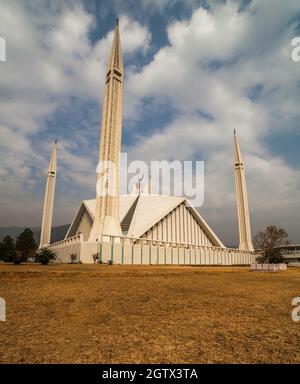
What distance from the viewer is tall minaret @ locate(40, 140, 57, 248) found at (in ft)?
208

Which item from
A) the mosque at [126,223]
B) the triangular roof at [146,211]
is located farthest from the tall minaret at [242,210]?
the triangular roof at [146,211]

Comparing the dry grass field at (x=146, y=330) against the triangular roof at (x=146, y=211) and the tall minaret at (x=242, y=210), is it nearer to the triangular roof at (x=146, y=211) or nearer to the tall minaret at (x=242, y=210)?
the triangular roof at (x=146, y=211)

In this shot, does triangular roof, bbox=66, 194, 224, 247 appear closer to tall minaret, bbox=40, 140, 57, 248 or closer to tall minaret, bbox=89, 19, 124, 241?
tall minaret, bbox=40, 140, 57, 248

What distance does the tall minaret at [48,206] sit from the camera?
208ft

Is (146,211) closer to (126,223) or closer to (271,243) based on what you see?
(126,223)

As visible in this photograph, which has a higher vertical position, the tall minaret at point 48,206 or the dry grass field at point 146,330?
the tall minaret at point 48,206

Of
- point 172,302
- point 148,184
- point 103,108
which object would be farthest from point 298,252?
point 172,302

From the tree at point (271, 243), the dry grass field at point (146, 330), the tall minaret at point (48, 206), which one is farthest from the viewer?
the tall minaret at point (48, 206)

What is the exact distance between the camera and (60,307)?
629cm

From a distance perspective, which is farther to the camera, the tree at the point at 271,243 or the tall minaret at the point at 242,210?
the tall minaret at the point at 242,210

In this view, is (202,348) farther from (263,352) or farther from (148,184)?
(148,184)

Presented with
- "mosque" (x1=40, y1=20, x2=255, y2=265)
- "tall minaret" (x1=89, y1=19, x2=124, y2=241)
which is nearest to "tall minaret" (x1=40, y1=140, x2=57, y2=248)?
"mosque" (x1=40, y1=20, x2=255, y2=265)

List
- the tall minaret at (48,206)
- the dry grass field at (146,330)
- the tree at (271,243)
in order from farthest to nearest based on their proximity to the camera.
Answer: the tall minaret at (48,206) → the tree at (271,243) → the dry grass field at (146,330)

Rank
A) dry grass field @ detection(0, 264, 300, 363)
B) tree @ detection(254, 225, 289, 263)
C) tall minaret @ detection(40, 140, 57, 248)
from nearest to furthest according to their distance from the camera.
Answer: dry grass field @ detection(0, 264, 300, 363) < tree @ detection(254, 225, 289, 263) < tall minaret @ detection(40, 140, 57, 248)
